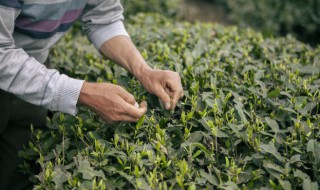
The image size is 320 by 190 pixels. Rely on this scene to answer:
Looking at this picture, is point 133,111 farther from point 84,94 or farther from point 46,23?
point 46,23

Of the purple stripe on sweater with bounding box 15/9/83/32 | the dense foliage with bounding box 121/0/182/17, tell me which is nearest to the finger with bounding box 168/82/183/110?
the purple stripe on sweater with bounding box 15/9/83/32

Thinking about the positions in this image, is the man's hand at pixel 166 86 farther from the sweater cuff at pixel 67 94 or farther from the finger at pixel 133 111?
the sweater cuff at pixel 67 94

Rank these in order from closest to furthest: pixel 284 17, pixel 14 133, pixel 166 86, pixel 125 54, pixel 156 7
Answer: pixel 166 86
pixel 125 54
pixel 14 133
pixel 156 7
pixel 284 17

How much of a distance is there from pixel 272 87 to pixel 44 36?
122 centimetres

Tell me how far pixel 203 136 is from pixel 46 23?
2.93ft

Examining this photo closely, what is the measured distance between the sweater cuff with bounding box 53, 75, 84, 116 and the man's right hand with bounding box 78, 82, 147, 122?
0.03 m

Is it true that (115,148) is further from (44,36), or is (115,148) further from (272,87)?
(272,87)

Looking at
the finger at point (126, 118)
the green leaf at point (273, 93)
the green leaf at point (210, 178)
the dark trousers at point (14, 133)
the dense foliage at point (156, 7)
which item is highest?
the green leaf at point (273, 93)

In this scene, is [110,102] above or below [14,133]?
above

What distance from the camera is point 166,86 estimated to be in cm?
218

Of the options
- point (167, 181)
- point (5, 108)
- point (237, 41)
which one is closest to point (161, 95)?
point (167, 181)

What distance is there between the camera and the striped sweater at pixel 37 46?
1.89 meters

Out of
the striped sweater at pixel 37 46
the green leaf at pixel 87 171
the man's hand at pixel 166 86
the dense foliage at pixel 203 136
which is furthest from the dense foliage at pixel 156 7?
the green leaf at pixel 87 171

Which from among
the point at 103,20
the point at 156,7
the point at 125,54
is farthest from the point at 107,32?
the point at 156,7
